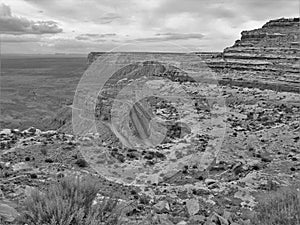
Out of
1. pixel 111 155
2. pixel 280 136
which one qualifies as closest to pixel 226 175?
pixel 111 155

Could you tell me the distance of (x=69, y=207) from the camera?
469cm

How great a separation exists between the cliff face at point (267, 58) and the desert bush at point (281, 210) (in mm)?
22774

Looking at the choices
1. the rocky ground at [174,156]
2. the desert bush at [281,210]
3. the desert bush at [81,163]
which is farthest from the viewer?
the desert bush at [81,163]

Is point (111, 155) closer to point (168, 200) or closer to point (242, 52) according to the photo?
point (168, 200)

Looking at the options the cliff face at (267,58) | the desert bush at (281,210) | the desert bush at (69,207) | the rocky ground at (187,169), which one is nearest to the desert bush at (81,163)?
the rocky ground at (187,169)

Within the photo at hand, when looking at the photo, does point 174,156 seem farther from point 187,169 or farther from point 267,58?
point 267,58

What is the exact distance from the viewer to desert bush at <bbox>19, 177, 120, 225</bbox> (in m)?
4.57

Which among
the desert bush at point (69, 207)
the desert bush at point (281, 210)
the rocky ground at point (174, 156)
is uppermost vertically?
the desert bush at point (69, 207)

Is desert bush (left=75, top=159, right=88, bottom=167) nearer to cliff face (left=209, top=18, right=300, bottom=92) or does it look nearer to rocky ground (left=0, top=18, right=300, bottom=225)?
rocky ground (left=0, top=18, right=300, bottom=225)

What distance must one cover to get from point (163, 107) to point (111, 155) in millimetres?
10461

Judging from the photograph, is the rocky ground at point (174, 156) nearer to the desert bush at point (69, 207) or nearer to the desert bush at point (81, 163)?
the desert bush at point (81, 163)

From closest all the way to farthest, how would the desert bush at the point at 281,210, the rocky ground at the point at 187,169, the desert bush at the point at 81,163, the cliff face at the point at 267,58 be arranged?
1. the desert bush at the point at 281,210
2. the rocky ground at the point at 187,169
3. the desert bush at the point at 81,163
4. the cliff face at the point at 267,58

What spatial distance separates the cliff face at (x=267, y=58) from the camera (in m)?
30.4

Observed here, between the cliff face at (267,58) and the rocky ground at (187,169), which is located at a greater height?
the cliff face at (267,58)
